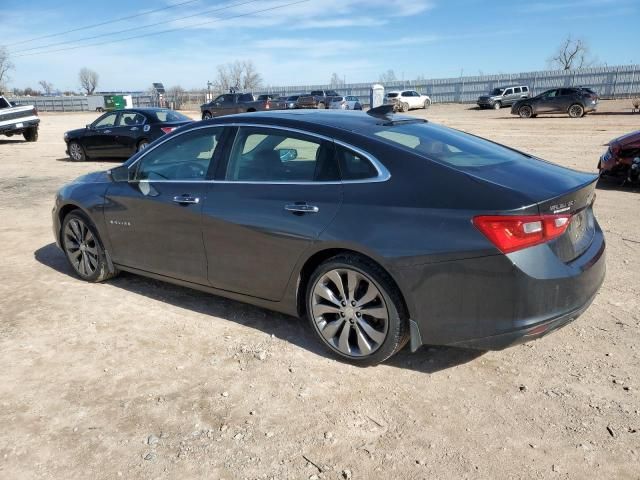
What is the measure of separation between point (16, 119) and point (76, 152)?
827 centimetres

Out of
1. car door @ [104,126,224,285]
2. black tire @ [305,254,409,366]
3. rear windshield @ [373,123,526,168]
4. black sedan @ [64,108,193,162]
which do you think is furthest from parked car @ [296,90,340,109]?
black tire @ [305,254,409,366]

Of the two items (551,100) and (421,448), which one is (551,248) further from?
(551,100)

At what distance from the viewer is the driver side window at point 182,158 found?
418cm

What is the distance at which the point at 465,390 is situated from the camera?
3.24 meters

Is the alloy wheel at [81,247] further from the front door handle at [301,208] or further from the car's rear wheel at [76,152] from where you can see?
the car's rear wheel at [76,152]

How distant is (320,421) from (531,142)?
15362 millimetres

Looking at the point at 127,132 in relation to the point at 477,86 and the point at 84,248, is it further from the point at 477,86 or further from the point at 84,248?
the point at 477,86

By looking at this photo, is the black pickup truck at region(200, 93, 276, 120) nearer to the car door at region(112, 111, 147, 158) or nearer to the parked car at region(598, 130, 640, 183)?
the car door at region(112, 111, 147, 158)

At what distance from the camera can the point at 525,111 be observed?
101 feet

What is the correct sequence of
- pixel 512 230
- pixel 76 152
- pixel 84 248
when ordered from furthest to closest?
pixel 76 152 → pixel 84 248 → pixel 512 230

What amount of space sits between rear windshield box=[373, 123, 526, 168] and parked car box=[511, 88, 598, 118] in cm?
2887

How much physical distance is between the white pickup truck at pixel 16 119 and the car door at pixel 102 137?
8575 mm

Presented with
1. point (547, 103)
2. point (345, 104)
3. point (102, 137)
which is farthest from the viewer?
point (345, 104)

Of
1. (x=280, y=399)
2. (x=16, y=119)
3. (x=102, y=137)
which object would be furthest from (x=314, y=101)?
(x=280, y=399)
